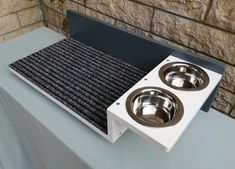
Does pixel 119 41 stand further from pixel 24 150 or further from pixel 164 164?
pixel 24 150

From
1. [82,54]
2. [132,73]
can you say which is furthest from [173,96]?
[82,54]

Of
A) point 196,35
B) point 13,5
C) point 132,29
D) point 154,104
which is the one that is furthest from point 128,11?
point 13,5

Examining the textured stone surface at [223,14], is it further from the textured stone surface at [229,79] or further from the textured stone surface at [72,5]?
the textured stone surface at [72,5]

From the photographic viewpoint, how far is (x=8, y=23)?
54.6 inches

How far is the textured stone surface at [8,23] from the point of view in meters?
1.36

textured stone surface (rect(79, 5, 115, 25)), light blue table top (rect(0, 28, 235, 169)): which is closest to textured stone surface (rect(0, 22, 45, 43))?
textured stone surface (rect(79, 5, 115, 25))

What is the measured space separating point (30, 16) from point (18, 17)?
0.08 m

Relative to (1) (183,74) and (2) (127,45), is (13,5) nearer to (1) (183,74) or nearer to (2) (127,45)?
(2) (127,45)

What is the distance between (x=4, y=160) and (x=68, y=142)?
0.60 meters

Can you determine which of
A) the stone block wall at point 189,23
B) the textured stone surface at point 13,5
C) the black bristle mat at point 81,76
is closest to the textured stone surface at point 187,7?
the stone block wall at point 189,23

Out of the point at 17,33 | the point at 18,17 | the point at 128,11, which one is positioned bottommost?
the point at 17,33

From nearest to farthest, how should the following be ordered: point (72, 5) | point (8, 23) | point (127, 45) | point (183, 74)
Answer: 1. point (183, 74)
2. point (127, 45)
3. point (72, 5)
4. point (8, 23)

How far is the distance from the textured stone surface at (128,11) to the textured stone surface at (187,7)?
0.08 metres

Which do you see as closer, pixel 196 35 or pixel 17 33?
pixel 196 35
